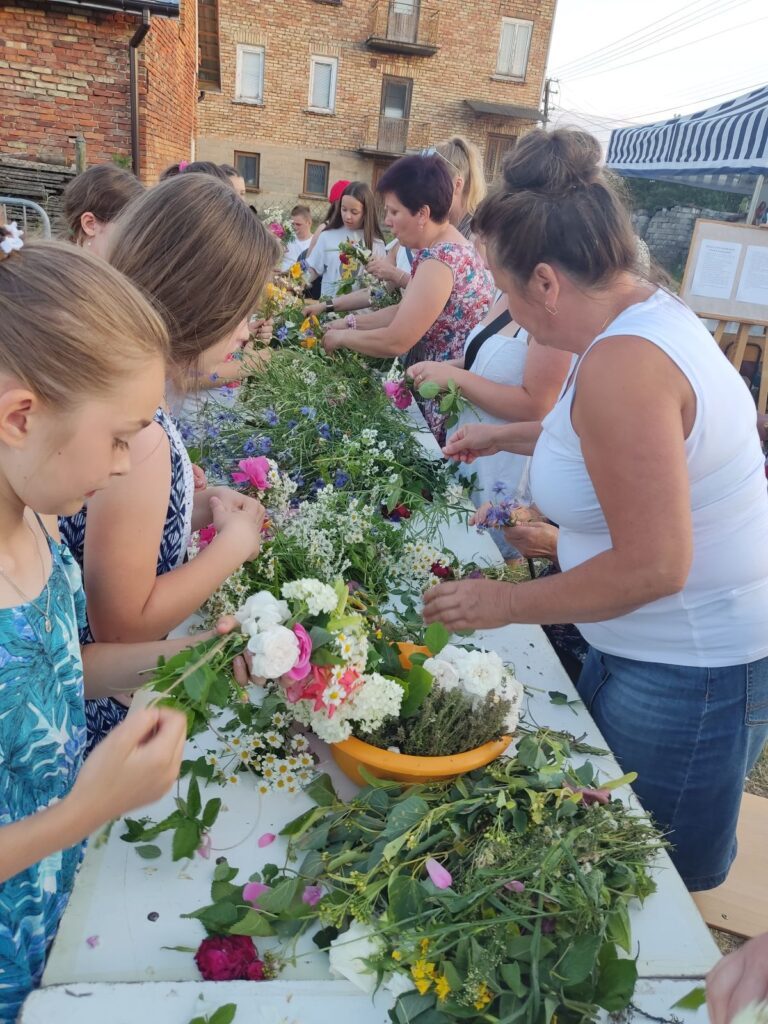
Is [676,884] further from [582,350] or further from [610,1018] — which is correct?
[582,350]

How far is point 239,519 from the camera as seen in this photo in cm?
155

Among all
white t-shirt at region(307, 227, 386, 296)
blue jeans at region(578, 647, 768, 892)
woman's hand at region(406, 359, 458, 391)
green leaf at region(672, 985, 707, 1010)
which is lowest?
blue jeans at region(578, 647, 768, 892)

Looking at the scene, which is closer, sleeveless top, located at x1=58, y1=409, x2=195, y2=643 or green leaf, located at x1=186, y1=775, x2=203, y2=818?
green leaf, located at x1=186, y1=775, x2=203, y2=818

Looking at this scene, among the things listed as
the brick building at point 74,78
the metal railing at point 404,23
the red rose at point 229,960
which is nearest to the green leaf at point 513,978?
the red rose at point 229,960

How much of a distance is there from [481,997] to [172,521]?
98 centimetres

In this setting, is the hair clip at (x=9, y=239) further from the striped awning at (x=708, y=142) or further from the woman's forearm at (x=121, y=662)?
the striped awning at (x=708, y=142)

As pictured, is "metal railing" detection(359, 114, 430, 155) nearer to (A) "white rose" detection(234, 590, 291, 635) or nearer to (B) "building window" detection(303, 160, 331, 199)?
(B) "building window" detection(303, 160, 331, 199)

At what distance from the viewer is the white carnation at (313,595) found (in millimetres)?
1190

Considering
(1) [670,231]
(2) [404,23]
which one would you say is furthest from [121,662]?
(2) [404,23]

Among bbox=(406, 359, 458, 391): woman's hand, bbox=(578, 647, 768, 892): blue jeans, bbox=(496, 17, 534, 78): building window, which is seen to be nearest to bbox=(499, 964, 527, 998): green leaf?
bbox=(578, 647, 768, 892): blue jeans

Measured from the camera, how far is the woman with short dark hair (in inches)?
114

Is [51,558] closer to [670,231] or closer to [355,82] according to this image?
[670,231]

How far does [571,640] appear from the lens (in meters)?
2.08

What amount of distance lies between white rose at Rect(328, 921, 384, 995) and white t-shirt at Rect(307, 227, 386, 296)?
17.0 feet
